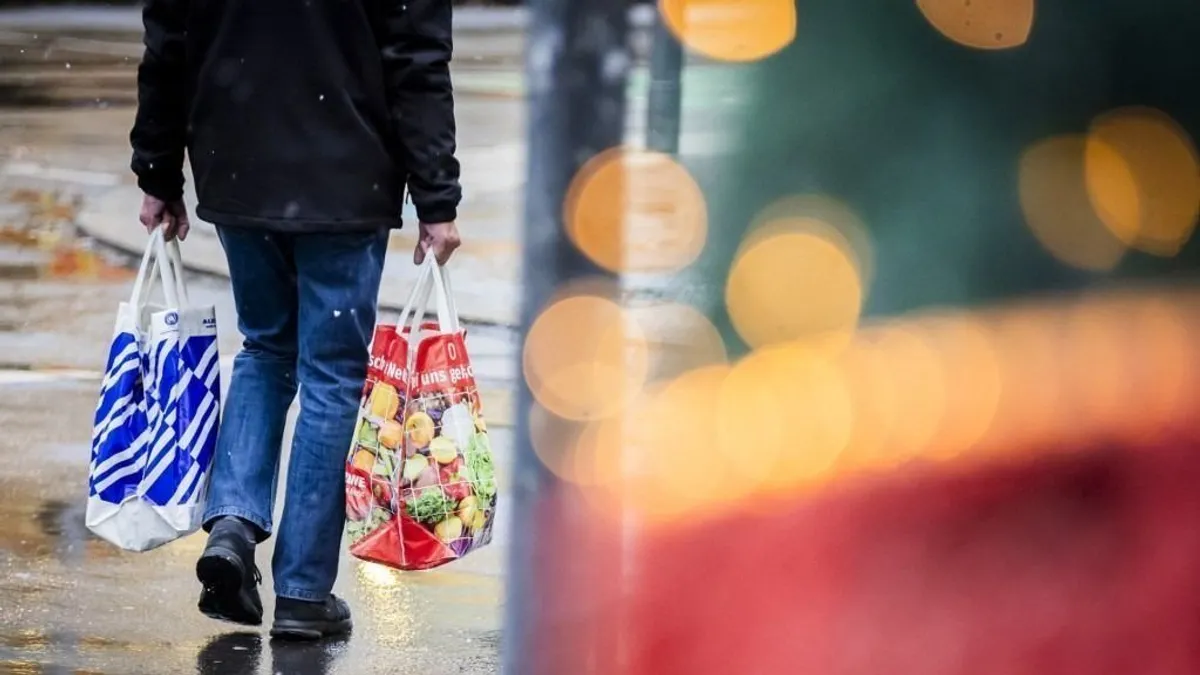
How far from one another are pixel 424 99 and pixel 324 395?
68 cm

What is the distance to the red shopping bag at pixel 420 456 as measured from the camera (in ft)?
12.8

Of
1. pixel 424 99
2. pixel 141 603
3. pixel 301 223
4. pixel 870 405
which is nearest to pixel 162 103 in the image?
pixel 301 223

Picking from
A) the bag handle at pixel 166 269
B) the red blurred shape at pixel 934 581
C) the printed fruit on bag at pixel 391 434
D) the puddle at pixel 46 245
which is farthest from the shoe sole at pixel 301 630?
the puddle at pixel 46 245

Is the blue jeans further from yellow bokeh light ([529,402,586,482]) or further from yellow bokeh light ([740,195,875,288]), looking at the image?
yellow bokeh light ([740,195,875,288])

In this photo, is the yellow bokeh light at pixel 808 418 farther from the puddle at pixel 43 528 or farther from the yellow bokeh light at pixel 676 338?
the puddle at pixel 43 528

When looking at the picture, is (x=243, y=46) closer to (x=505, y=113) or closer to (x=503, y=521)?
(x=503, y=521)

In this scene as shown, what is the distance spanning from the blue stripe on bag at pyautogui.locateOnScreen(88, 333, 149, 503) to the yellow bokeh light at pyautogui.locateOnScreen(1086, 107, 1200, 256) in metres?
2.35

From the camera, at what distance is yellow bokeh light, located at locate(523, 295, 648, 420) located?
8.16ft

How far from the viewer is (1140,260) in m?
2.44

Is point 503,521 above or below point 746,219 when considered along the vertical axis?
below

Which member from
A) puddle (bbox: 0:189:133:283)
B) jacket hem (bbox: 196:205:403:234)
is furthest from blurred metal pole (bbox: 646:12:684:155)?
puddle (bbox: 0:189:133:283)

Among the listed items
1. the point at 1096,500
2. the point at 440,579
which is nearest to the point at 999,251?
the point at 1096,500

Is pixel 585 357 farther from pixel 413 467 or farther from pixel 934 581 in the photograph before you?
pixel 413 467

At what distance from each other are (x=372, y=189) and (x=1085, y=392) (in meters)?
1.93
